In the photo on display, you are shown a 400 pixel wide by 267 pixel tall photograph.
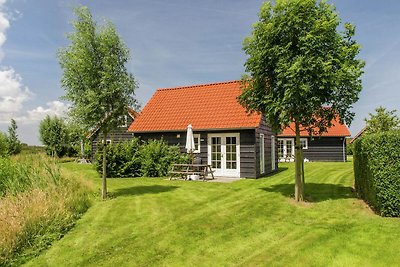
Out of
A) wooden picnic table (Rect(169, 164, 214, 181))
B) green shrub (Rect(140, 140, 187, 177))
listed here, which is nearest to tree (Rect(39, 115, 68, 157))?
green shrub (Rect(140, 140, 187, 177))

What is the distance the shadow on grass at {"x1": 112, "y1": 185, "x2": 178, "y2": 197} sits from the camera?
12094mm

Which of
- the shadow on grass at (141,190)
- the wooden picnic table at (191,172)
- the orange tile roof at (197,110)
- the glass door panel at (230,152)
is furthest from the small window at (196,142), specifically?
the shadow on grass at (141,190)

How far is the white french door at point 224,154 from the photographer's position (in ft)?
56.3

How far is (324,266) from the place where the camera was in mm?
5648

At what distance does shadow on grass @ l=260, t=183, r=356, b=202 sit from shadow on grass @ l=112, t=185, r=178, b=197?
432 cm

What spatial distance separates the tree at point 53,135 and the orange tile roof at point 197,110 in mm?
19653

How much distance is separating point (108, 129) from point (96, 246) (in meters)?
5.37

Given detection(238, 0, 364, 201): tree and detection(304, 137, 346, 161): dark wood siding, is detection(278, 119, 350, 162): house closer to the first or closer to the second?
detection(304, 137, 346, 161): dark wood siding

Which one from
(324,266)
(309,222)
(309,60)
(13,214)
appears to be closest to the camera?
(324,266)

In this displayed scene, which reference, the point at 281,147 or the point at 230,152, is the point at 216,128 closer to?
the point at 230,152

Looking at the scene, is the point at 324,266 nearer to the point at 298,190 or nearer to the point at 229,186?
the point at 298,190

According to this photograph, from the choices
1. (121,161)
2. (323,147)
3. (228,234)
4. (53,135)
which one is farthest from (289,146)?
(53,135)

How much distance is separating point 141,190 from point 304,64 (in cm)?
804

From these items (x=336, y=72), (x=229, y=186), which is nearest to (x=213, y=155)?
(x=229, y=186)
